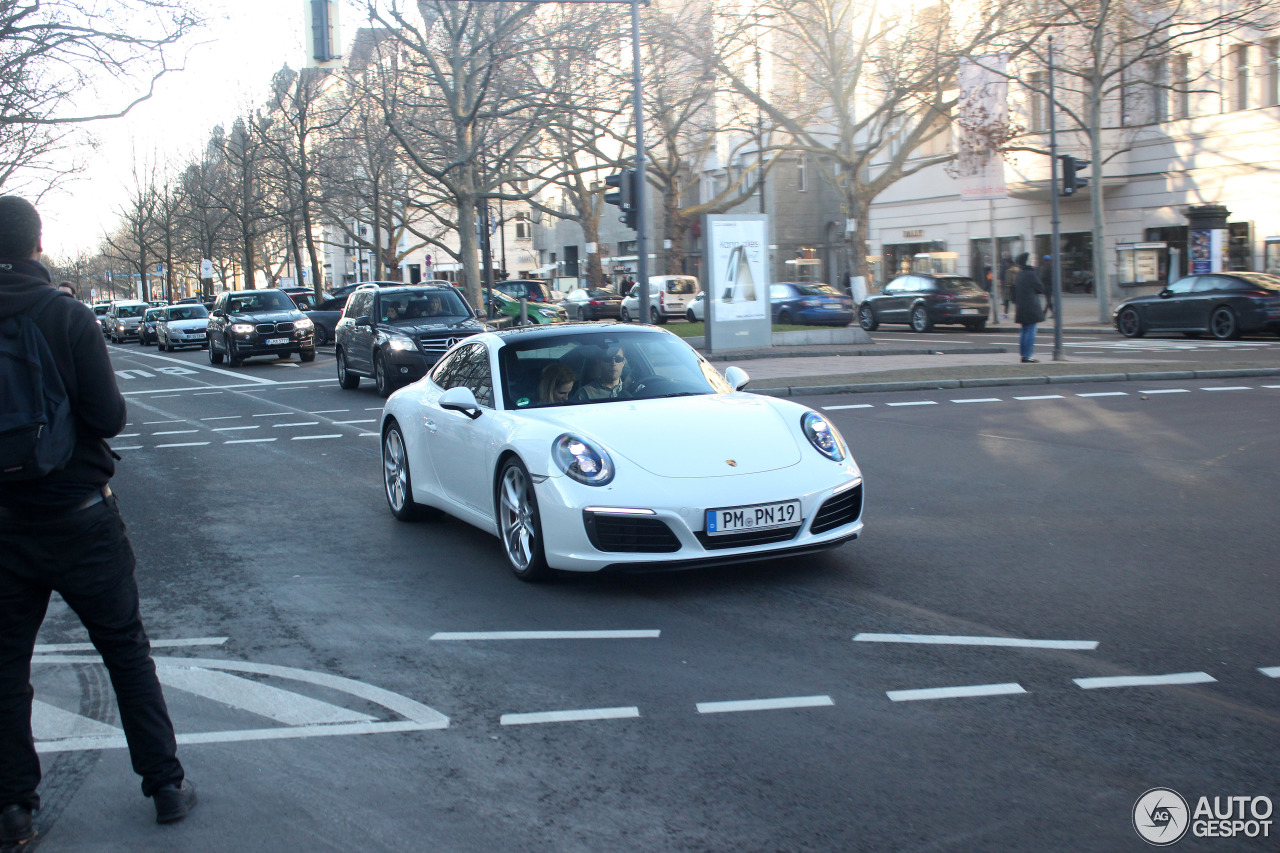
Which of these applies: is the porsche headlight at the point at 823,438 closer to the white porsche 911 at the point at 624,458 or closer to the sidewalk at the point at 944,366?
the white porsche 911 at the point at 624,458

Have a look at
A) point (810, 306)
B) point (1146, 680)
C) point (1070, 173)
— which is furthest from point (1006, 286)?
point (1146, 680)

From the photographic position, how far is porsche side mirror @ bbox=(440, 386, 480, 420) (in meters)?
7.12

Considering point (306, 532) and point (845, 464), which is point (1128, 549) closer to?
point (845, 464)

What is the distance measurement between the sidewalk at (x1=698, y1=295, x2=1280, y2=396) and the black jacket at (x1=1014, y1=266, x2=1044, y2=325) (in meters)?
0.77

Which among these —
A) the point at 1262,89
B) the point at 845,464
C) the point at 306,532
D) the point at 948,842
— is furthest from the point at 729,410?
the point at 1262,89

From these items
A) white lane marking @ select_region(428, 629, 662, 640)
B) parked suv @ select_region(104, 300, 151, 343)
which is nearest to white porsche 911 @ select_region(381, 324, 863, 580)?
white lane marking @ select_region(428, 629, 662, 640)

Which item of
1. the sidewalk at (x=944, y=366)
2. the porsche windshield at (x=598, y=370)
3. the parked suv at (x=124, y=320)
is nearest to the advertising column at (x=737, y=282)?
the sidewalk at (x=944, y=366)

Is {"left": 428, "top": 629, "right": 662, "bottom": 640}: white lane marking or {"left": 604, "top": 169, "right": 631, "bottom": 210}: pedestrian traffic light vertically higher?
{"left": 604, "top": 169, "right": 631, "bottom": 210}: pedestrian traffic light

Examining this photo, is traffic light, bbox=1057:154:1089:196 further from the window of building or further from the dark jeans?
the dark jeans

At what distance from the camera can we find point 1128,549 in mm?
6859

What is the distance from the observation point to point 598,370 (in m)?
7.37

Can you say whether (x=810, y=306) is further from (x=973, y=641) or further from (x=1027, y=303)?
(x=973, y=641)

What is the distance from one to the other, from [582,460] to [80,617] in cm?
305

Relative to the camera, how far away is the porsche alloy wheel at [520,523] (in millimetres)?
6375
